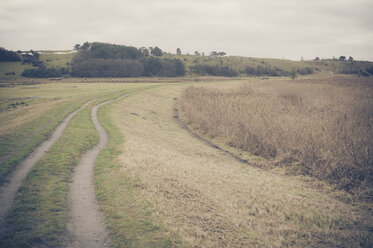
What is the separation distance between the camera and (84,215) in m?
7.81

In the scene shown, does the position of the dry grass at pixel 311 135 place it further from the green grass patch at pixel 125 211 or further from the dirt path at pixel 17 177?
the dirt path at pixel 17 177

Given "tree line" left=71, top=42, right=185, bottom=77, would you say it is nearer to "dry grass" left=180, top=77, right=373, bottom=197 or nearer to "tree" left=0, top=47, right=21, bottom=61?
"tree" left=0, top=47, right=21, bottom=61

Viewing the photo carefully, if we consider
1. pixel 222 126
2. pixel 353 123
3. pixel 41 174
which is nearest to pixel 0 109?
pixel 41 174

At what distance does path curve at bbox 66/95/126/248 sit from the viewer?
6621 millimetres

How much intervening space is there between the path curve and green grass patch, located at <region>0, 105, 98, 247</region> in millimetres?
269

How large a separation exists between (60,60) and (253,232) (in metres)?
146

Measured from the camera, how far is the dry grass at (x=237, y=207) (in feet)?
23.6

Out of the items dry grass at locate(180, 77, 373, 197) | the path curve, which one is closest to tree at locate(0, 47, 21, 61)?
dry grass at locate(180, 77, 373, 197)

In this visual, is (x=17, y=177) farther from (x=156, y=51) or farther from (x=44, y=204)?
(x=156, y=51)

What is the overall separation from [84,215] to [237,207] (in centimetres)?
575

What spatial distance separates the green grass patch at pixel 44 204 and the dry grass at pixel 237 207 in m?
2.16

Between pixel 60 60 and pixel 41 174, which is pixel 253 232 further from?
pixel 60 60

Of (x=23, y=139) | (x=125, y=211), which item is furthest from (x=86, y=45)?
(x=125, y=211)

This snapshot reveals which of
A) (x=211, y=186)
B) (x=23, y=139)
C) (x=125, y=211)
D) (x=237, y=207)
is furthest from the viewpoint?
(x=23, y=139)
